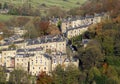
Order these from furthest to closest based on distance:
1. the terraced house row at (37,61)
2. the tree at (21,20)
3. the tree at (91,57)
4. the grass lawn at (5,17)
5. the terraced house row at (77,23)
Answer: the grass lawn at (5,17), the tree at (21,20), the terraced house row at (77,23), the terraced house row at (37,61), the tree at (91,57)

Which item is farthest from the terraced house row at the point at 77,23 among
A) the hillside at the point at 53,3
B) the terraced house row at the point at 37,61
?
the hillside at the point at 53,3

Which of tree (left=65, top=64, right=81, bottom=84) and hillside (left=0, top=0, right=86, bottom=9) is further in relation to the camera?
hillside (left=0, top=0, right=86, bottom=9)

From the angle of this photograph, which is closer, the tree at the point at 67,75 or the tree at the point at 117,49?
the tree at the point at 67,75

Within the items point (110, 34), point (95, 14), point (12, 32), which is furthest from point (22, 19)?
point (110, 34)

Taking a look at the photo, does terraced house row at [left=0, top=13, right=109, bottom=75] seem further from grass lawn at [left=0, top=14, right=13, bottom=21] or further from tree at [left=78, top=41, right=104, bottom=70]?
grass lawn at [left=0, top=14, right=13, bottom=21]

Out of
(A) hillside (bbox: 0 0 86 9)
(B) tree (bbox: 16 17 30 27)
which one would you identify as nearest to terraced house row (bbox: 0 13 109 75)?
(B) tree (bbox: 16 17 30 27)

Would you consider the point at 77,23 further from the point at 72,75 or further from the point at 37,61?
the point at 72,75

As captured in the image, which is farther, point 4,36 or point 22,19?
point 22,19

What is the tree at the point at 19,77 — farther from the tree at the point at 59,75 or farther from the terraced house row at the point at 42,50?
the tree at the point at 59,75

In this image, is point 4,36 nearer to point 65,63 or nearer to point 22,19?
point 22,19

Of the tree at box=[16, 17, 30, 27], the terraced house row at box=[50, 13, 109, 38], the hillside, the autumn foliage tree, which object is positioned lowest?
the autumn foliage tree

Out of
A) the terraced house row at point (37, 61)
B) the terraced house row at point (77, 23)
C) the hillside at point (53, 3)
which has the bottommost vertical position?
the terraced house row at point (37, 61)
